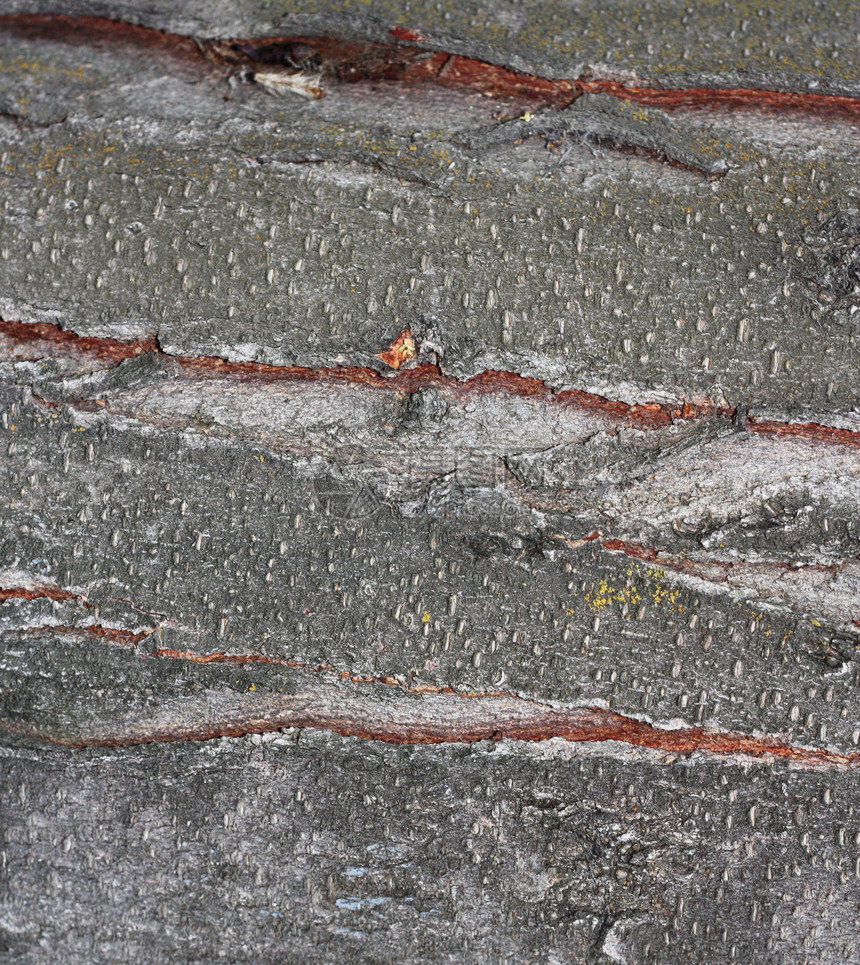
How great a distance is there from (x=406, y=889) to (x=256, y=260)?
88cm

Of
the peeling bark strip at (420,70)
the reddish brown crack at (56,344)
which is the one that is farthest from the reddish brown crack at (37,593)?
the peeling bark strip at (420,70)

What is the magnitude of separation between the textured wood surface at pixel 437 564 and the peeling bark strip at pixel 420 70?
11cm

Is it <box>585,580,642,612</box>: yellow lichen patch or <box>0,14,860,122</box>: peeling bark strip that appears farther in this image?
<box>0,14,860,122</box>: peeling bark strip

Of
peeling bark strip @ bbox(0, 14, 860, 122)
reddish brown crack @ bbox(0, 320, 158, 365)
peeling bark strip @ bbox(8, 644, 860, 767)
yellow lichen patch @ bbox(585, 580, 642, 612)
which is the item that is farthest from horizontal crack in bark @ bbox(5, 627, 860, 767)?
peeling bark strip @ bbox(0, 14, 860, 122)

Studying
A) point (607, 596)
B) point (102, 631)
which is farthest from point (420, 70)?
point (102, 631)

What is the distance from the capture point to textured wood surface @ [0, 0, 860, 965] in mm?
911

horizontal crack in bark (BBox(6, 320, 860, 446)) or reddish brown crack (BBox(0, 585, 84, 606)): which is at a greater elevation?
horizontal crack in bark (BBox(6, 320, 860, 446))

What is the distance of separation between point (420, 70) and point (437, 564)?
744 mm

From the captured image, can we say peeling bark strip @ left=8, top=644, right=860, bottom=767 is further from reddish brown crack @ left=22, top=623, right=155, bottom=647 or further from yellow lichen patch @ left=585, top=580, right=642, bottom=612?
yellow lichen patch @ left=585, top=580, right=642, bottom=612

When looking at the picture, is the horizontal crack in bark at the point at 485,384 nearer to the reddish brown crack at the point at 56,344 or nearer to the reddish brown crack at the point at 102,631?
the reddish brown crack at the point at 56,344

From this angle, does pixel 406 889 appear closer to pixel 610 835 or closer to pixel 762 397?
pixel 610 835

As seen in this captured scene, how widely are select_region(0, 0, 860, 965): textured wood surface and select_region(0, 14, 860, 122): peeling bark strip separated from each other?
105mm

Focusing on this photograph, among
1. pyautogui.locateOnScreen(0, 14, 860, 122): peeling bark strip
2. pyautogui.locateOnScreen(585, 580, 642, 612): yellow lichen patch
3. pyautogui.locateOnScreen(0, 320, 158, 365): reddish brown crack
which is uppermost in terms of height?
pyautogui.locateOnScreen(0, 14, 860, 122): peeling bark strip

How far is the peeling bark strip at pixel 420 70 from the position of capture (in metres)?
1.02
